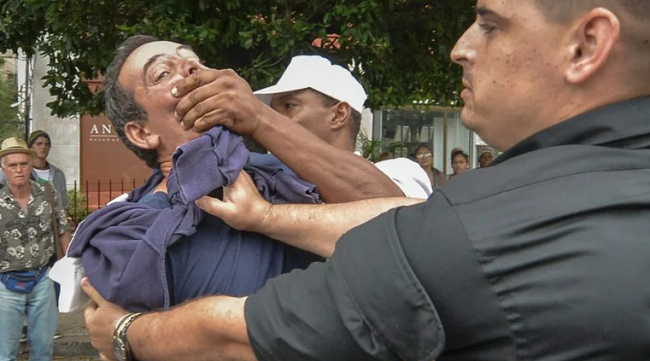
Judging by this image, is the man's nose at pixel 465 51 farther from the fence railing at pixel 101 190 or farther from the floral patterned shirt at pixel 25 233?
the fence railing at pixel 101 190

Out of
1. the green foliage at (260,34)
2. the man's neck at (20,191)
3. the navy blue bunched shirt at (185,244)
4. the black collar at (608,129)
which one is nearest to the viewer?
the black collar at (608,129)

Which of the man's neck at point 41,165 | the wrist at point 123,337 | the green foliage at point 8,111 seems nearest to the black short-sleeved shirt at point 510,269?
the wrist at point 123,337

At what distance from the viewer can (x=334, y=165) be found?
1974 mm

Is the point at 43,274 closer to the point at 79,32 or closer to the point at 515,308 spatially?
the point at 79,32

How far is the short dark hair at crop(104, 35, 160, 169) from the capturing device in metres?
2.09

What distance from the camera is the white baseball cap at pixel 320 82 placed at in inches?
113

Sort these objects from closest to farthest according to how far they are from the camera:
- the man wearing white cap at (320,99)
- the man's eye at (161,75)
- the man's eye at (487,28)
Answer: the man's eye at (487,28)
the man's eye at (161,75)
the man wearing white cap at (320,99)

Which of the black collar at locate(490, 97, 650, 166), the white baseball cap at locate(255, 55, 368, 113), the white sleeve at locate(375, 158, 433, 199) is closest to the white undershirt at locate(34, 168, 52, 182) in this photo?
the white baseball cap at locate(255, 55, 368, 113)

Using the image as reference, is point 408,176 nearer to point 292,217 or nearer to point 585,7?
point 292,217

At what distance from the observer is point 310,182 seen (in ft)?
6.48

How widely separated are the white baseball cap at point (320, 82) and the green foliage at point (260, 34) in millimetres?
2723

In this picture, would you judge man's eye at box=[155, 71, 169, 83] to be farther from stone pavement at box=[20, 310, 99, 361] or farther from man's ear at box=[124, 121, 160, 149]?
stone pavement at box=[20, 310, 99, 361]

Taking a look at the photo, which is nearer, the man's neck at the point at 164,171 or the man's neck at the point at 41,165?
the man's neck at the point at 164,171

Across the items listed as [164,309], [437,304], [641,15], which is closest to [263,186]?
[164,309]
